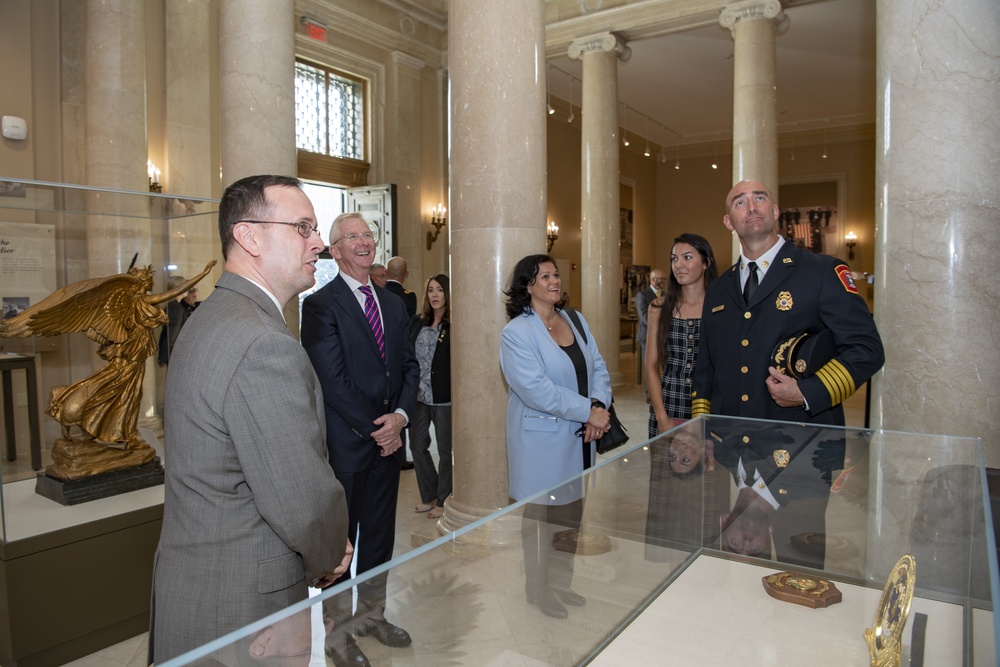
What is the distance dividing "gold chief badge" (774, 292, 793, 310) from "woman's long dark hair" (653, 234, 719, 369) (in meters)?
0.90

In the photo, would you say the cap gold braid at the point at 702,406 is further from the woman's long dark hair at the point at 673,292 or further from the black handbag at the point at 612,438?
the woman's long dark hair at the point at 673,292

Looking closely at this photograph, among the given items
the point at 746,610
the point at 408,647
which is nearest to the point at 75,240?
the point at 408,647

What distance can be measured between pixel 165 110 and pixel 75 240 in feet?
18.3

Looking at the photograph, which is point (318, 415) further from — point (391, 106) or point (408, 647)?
point (391, 106)

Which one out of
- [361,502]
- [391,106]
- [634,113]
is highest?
[634,113]

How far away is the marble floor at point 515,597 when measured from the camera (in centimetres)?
136

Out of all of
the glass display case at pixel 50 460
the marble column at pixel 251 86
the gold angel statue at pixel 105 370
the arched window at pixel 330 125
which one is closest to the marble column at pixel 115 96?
the marble column at pixel 251 86

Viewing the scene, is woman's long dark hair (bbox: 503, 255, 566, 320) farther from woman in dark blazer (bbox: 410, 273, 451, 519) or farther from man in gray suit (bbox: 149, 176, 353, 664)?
woman in dark blazer (bbox: 410, 273, 451, 519)

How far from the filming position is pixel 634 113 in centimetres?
1838

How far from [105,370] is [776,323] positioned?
11.7ft

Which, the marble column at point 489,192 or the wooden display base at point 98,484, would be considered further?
the marble column at point 489,192

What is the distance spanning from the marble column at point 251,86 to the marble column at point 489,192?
1.50m

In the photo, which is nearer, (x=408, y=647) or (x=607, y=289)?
(x=408, y=647)

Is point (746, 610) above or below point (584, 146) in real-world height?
below
